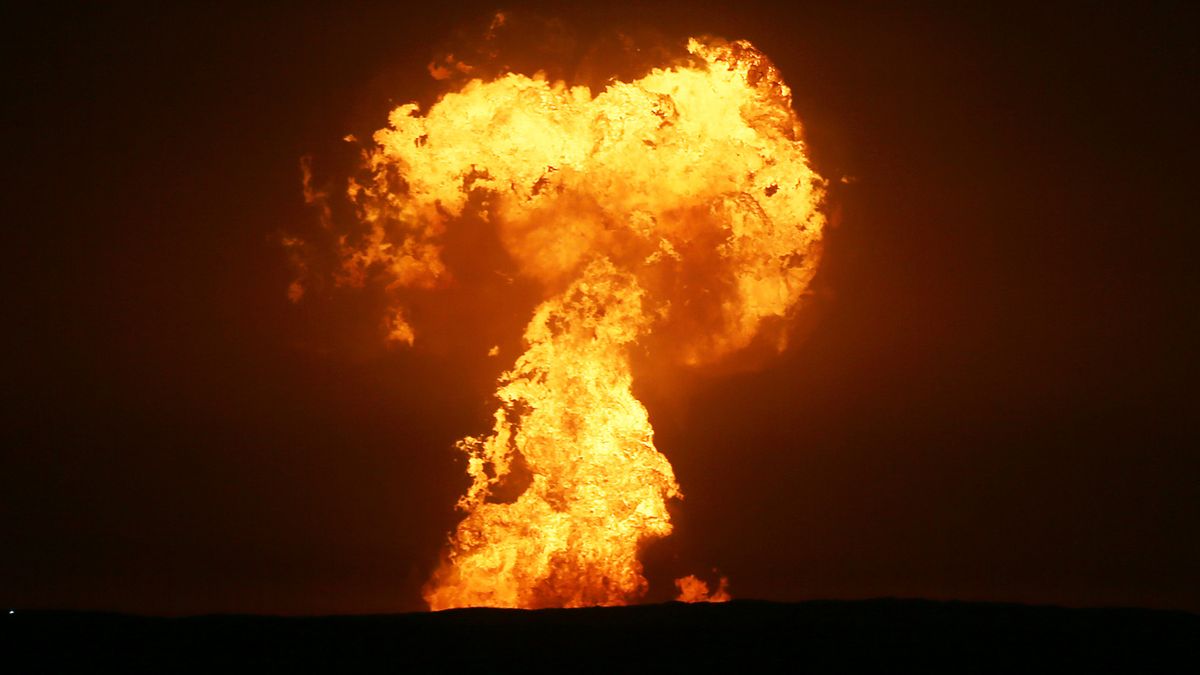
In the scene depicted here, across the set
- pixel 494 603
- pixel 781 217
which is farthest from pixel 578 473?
pixel 781 217

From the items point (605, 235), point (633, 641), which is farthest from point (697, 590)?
point (633, 641)

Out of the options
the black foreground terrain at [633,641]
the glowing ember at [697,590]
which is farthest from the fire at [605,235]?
the black foreground terrain at [633,641]

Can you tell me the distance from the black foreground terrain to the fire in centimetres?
444

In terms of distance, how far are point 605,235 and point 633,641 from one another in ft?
24.7

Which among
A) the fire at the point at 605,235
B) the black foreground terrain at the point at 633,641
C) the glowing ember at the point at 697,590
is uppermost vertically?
the fire at the point at 605,235

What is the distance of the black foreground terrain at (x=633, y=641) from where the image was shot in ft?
35.7

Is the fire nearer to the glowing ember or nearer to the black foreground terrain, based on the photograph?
the glowing ember

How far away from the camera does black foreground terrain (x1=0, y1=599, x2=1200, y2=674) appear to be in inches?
428

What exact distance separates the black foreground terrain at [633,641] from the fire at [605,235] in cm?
444

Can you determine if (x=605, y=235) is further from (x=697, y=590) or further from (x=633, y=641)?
(x=633, y=641)

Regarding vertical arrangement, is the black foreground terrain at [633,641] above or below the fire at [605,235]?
below

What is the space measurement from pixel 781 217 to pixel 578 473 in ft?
15.6

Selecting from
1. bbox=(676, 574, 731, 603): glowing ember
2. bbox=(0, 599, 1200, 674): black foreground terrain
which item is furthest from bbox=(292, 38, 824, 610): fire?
bbox=(0, 599, 1200, 674): black foreground terrain

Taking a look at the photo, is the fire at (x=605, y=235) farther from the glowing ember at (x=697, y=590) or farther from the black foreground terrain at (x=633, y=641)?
the black foreground terrain at (x=633, y=641)
